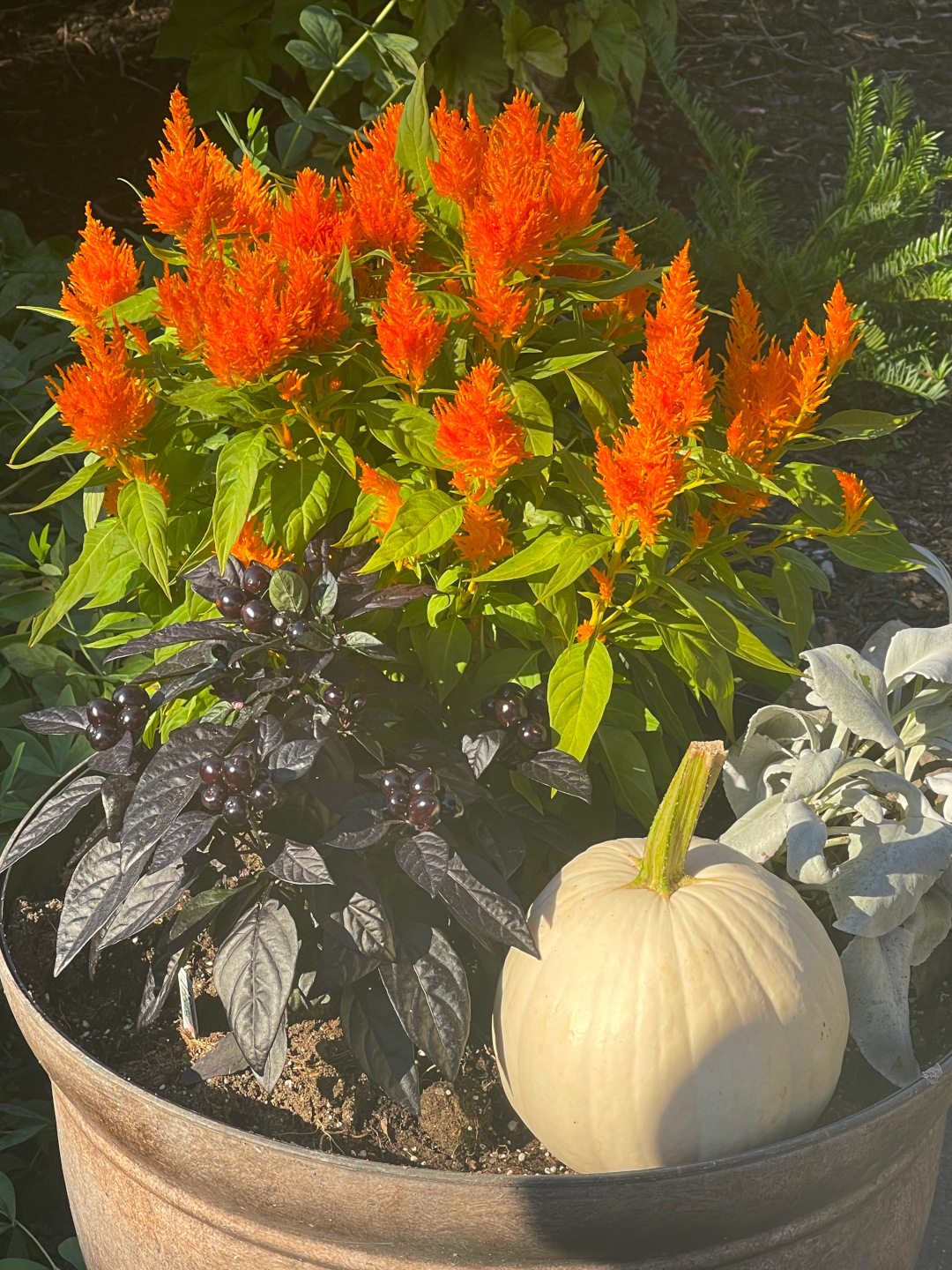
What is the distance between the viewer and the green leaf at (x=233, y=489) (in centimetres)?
116

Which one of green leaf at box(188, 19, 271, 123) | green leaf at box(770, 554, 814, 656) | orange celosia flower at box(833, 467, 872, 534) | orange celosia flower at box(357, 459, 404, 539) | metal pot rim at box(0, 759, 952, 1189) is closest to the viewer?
metal pot rim at box(0, 759, 952, 1189)

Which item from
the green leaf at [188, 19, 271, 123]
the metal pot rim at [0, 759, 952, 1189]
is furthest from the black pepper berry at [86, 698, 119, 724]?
the green leaf at [188, 19, 271, 123]

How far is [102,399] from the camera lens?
1.11 m

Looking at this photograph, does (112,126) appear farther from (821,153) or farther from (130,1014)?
(130,1014)

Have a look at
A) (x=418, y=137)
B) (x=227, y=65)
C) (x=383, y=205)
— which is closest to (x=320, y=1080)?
(x=383, y=205)

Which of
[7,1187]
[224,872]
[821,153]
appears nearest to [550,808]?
[224,872]

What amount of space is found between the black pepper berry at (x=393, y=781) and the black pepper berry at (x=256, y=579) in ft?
0.74

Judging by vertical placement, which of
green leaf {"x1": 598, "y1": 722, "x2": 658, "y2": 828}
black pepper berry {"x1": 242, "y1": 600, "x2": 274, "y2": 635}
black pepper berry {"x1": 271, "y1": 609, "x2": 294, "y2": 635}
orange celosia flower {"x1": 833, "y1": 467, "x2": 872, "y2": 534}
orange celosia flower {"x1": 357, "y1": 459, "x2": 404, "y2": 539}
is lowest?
green leaf {"x1": 598, "y1": 722, "x2": 658, "y2": 828}

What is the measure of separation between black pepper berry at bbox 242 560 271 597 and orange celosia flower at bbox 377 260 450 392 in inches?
9.5

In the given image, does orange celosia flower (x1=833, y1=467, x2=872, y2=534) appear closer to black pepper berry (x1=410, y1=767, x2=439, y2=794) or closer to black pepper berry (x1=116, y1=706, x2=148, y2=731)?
black pepper berry (x1=410, y1=767, x2=439, y2=794)

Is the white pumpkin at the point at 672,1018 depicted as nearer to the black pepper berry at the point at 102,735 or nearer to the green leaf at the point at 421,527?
the green leaf at the point at 421,527

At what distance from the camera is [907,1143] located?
1.12 metres

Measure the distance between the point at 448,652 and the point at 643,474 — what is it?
34 centimetres

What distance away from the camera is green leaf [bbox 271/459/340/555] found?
1.23 meters
